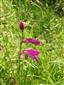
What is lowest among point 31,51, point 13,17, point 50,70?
point 50,70

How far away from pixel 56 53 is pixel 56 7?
44.5 inches

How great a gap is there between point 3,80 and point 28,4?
5.76 ft

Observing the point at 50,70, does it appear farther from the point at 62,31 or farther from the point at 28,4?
the point at 28,4

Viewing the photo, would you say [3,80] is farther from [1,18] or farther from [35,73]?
[1,18]

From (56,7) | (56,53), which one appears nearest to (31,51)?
(56,53)

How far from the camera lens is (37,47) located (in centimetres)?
272

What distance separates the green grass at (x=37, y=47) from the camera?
220cm

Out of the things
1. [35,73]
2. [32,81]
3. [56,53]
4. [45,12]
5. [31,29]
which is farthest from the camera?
[45,12]

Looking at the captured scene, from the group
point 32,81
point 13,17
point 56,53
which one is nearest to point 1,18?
point 13,17

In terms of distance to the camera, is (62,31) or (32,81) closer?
(32,81)

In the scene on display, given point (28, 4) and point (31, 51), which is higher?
point (31, 51)

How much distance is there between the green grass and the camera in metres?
2.20

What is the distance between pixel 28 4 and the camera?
3.65m

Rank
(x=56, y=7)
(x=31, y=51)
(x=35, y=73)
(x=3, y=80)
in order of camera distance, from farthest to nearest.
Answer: (x=56, y=7), (x=35, y=73), (x=3, y=80), (x=31, y=51)
